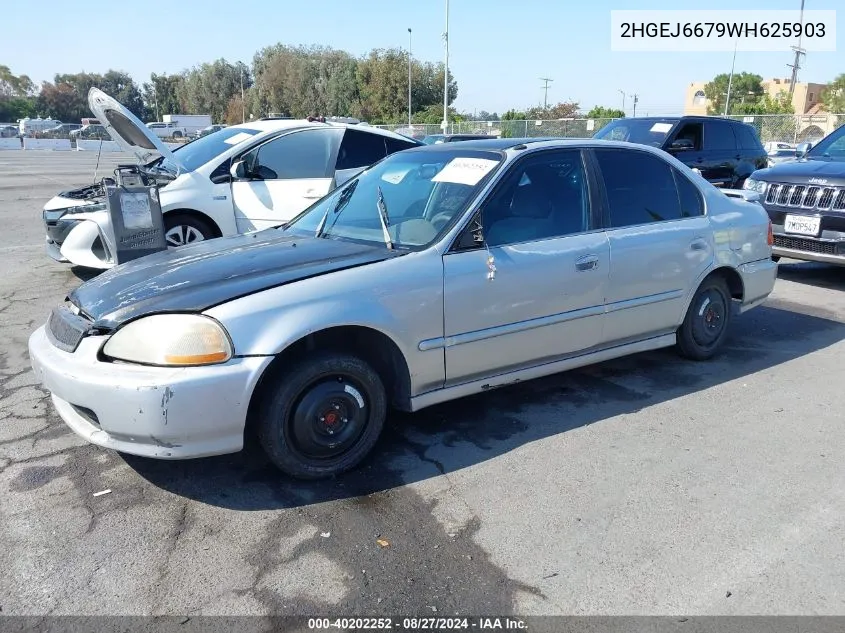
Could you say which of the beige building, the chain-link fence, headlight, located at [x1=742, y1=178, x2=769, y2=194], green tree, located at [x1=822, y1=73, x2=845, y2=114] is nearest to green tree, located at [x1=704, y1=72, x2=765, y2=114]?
the beige building

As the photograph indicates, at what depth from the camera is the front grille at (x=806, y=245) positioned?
7.55 meters

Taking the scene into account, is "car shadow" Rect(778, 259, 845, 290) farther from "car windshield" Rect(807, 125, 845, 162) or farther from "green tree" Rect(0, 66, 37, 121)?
"green tree" Rect(0, 66, 37, 121)

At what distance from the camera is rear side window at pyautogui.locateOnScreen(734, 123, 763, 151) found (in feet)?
39.7

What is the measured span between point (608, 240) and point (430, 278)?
4.61 feet

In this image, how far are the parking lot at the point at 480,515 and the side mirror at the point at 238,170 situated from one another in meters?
3.28

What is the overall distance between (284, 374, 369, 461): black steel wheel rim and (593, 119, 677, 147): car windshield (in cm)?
878

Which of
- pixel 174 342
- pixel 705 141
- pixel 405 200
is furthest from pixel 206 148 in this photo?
pixel 705 141

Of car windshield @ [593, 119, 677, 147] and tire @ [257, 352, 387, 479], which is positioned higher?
car windshield @ [593, 119, 677, 147]

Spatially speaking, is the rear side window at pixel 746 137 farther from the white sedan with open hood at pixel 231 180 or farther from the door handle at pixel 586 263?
the door handle at pixel 586 263

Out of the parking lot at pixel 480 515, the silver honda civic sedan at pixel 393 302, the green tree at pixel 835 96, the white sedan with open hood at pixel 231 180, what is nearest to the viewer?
the parking lot at pixel 480 515

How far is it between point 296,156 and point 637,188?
4258mm

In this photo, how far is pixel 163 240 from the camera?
583 cm

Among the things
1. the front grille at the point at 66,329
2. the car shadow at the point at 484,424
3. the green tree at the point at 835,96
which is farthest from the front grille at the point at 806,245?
the green tree at the point at 835,96

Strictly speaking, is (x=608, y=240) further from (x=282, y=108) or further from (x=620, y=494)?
(x=282, y=108)
